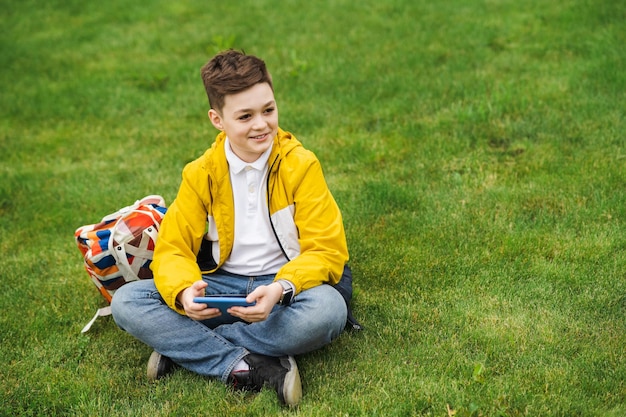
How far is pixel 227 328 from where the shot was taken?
3686 mm

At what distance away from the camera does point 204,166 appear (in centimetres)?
370

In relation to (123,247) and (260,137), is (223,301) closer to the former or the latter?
(260,137)

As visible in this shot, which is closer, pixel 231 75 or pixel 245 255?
pixel 231 75

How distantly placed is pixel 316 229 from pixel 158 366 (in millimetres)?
1006

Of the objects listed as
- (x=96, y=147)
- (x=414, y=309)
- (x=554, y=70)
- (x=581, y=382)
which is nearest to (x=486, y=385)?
(x=581, y=382)

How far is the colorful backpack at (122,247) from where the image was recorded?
3947 millimetres

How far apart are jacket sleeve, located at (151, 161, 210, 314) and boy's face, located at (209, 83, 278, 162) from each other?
0.91 feet

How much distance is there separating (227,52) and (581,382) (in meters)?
2.21

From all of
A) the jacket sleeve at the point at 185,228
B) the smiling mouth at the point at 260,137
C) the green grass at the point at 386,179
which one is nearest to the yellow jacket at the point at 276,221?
the jacket sleeve at the point at 185,228

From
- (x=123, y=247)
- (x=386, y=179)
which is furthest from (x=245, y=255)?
(x=386, y=179)

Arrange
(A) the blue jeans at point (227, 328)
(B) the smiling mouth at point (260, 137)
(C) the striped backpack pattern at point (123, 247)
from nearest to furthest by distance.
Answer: (A) the blue jeans at point (227, 328) < (B) the smiling mouth at point (260, 137) < (C) the striped backpack pattern at point (123, 247)

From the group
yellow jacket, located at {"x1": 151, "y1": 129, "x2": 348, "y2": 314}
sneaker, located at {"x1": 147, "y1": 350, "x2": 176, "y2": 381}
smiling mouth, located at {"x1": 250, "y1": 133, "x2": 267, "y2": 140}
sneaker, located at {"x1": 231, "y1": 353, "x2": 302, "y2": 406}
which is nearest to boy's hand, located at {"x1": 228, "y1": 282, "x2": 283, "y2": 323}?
yellow jacket, located at {"x1": 151, "y1": 129, "x2": 348, "y2": 314}

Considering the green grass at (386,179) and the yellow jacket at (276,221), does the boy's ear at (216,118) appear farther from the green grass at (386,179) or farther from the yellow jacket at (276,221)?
the green grass at (386,179)

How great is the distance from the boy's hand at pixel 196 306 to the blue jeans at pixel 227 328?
20cm
